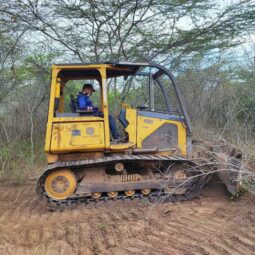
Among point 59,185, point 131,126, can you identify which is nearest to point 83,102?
point 131,126

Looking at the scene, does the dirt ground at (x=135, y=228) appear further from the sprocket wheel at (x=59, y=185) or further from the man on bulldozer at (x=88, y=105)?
the man on bulldozer at (x=88, y=105)

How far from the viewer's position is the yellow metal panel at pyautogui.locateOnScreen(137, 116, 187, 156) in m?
7.23

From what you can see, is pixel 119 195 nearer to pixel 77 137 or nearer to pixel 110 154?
pixel 110 154

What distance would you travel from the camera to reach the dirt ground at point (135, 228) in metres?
4.59

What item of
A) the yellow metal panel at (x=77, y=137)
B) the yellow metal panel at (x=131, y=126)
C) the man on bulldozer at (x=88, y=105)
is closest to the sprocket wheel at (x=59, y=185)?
the yellow metal panel at (x=77, y=137)

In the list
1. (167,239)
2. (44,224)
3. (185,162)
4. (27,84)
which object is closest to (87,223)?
(44,224)

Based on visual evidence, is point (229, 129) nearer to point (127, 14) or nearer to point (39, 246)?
point (127, 14)

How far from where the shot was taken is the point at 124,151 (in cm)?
711

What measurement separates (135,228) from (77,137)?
2063 millimetres

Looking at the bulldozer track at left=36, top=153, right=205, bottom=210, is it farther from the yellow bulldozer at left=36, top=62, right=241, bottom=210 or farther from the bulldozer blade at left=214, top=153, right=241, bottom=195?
the bulldozer blade at left=214, top=153, right=241, bottom=195

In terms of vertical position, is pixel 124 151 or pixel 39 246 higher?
pixel 124 151

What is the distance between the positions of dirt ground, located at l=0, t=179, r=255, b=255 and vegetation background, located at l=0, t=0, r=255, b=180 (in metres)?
3.37

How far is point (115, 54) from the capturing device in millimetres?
11508

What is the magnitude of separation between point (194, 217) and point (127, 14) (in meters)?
6.48
